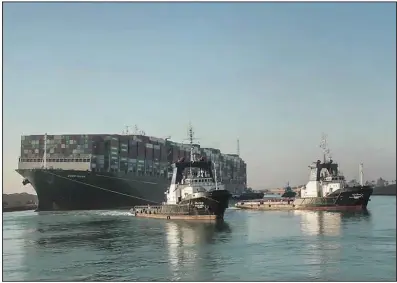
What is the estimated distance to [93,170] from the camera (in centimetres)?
9156

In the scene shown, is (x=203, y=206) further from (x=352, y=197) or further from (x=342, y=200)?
(x=352, y=197)

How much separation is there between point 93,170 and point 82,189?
581 centimetres

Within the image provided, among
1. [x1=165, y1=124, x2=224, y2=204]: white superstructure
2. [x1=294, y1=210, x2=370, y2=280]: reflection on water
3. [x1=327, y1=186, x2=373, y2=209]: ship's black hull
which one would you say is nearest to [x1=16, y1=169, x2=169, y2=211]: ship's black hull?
[x1=165, y1=124, x2=224, y2=204]: white superstructure

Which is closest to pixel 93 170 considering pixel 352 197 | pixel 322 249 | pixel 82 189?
pixel 82 189

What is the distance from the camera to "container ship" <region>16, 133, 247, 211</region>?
84.2 meters

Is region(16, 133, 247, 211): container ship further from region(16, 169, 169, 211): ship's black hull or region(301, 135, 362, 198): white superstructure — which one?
region(301, 135, 362, 198): white superstructure

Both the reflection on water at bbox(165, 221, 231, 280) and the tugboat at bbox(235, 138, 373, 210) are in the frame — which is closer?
the reflection on water at bbox(165, 221, 231, 280)

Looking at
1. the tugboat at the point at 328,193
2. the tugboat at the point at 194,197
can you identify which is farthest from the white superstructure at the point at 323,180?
the tugboat at the point at 194,197

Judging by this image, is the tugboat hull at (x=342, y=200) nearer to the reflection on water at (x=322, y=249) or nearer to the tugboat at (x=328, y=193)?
the tugboat at (x=328, y=193)

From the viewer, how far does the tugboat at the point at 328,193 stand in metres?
71.6

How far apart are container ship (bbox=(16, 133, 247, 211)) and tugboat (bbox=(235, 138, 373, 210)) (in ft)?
96.1

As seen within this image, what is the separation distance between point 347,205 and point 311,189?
7691 mm

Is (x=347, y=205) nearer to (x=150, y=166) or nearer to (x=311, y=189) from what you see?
(x=311, y=189)

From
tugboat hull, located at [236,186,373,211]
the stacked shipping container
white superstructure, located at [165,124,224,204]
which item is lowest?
tugboat hull, located at [236,186,373,211]
